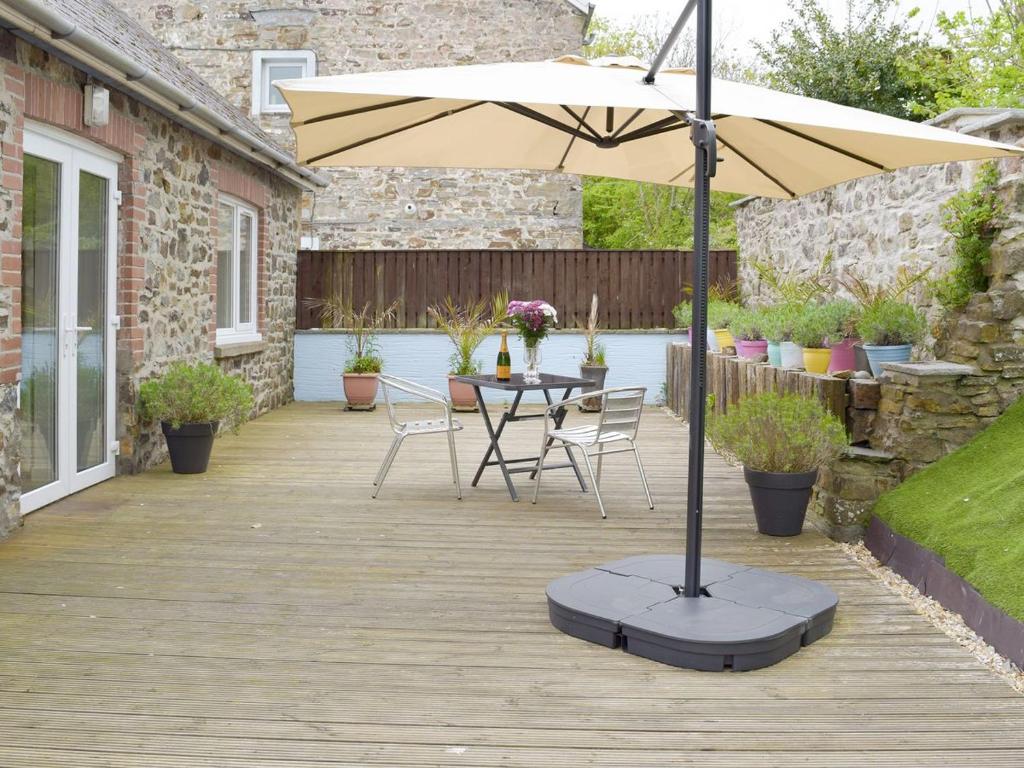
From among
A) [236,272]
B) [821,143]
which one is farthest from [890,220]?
[236,272]

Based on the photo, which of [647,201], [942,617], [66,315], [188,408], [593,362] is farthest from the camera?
[647,201]

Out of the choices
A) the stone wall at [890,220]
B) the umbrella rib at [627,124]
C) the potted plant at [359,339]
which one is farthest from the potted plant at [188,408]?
the stone wall at [890,220]

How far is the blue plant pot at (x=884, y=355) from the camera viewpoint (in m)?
5.98

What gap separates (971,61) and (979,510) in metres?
11.5

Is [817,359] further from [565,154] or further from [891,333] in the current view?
[565,154]

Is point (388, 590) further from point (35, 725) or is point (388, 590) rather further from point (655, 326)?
point (655, 326)

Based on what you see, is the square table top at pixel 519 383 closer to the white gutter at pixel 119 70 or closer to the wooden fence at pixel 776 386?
the wooden fence at pixel 776 386

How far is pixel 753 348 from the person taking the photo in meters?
8.59

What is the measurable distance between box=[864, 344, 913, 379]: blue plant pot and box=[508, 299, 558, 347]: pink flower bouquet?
2117mm

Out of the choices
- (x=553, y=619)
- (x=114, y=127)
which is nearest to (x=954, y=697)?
(x=553, y=619)

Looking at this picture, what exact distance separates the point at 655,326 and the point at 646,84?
897cm

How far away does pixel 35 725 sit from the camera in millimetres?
2869

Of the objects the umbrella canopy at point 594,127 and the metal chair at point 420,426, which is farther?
the metal chair at point 420,426

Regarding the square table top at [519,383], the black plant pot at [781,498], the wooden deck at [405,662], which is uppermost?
the square table top at [519,383]
